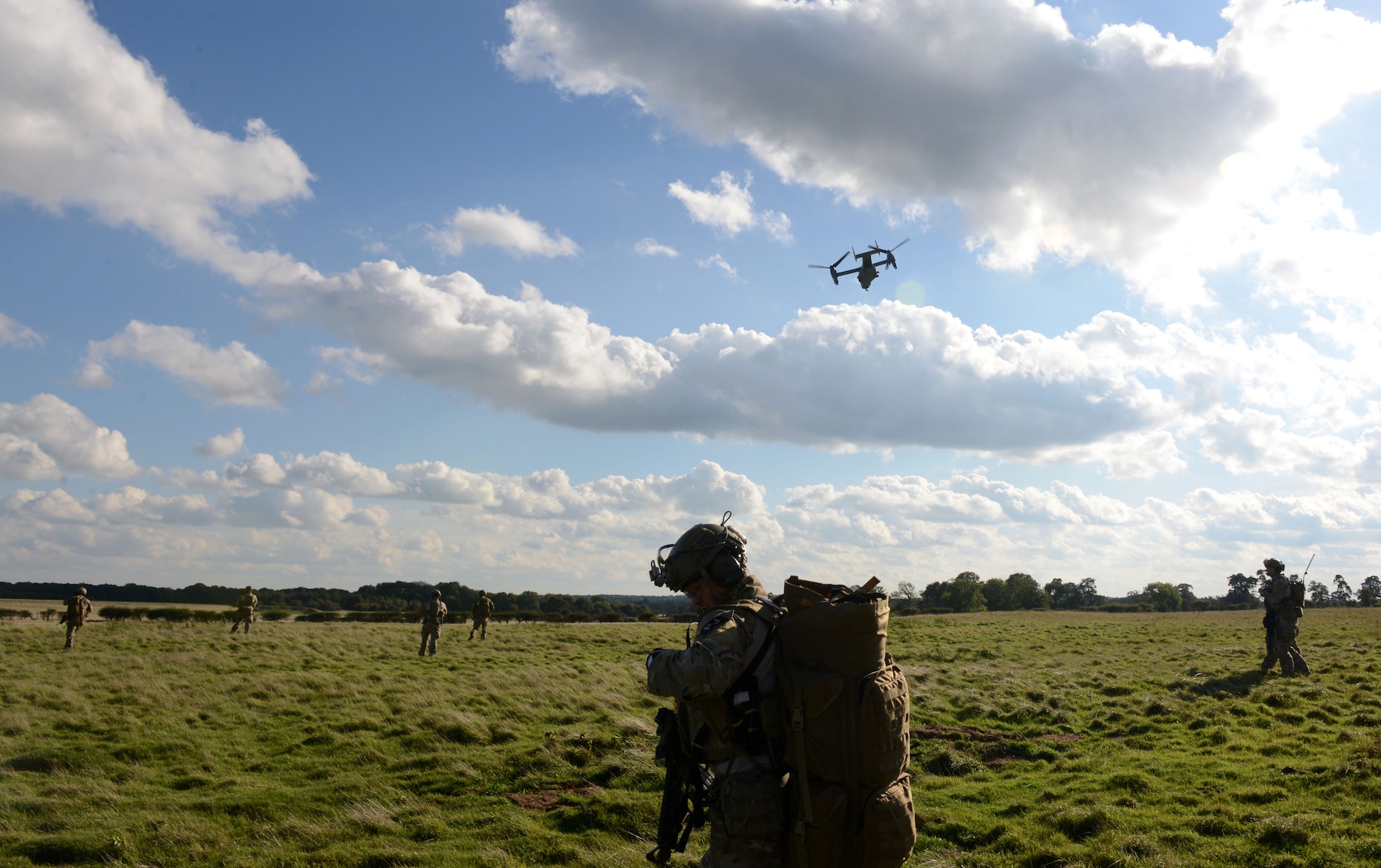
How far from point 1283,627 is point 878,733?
62.5 ft

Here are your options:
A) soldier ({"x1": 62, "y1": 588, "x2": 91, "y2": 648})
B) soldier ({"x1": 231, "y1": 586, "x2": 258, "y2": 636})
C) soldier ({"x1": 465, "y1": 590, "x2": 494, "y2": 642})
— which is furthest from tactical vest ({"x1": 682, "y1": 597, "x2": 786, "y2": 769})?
soldier ({"x1": 231, "y1": 586, "x2": 258, "y2": 636})

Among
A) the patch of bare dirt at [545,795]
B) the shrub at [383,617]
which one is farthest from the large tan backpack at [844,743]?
the shrub at [383,617]

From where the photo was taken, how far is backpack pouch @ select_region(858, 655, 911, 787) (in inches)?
162

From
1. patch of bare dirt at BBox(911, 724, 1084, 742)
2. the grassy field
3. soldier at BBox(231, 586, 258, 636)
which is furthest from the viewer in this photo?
soldier at BBox(231, 586, 258, 636)

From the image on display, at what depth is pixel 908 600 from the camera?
118 meters

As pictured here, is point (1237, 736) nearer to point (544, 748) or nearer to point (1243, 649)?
point (544, 748)

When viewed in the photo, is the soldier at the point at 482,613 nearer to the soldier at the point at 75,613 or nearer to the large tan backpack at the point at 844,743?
the soldier at the point at 75,613

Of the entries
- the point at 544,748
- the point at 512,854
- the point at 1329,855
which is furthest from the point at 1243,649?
the point at 512,854

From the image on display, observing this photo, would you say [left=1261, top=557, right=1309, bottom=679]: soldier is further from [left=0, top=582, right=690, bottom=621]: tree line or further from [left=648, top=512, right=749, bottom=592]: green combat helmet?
[left=0, top=582, right=690, bottom=621]: tree line

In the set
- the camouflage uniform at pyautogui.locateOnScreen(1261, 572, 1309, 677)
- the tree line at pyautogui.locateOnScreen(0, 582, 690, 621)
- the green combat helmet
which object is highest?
the green combat helmet

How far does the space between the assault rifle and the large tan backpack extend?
0.69m

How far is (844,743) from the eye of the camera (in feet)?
13.5

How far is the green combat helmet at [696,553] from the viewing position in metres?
4.74

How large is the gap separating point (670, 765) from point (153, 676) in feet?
58.1
